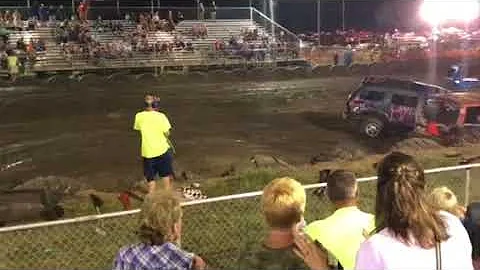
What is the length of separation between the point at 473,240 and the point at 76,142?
17035 mm

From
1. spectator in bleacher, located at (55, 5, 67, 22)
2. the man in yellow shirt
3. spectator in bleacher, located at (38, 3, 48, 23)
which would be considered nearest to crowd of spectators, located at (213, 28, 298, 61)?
spectator in bleacher, located at (55, 5, 67, 22)

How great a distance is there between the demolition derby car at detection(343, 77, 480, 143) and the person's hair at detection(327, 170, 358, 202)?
46.3ft

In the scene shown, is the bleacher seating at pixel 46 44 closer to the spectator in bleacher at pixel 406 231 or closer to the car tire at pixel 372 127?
the car tire at pixel 372 127

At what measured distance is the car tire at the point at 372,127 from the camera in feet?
65.8

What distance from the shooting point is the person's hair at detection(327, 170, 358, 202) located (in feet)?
14.3

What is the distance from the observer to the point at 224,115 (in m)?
25.7

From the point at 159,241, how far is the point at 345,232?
49.8 inches

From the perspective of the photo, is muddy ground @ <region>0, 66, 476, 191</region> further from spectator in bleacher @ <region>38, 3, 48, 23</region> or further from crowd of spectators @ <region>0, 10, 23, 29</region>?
spectator in bleacher @ <region>38, 3, 48, 23</region>

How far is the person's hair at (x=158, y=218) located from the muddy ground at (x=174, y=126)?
37.7 feet

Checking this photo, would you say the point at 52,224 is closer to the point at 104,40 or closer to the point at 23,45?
the point at 23,45

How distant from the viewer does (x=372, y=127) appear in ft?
66.7

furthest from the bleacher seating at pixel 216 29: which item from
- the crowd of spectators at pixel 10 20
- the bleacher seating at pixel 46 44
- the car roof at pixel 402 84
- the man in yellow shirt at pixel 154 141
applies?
the man in yellow shirt at pixel 154 141

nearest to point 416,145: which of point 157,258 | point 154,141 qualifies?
point 154,141

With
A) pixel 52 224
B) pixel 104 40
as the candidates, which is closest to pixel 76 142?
pixel 52 224
